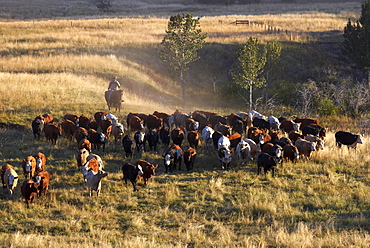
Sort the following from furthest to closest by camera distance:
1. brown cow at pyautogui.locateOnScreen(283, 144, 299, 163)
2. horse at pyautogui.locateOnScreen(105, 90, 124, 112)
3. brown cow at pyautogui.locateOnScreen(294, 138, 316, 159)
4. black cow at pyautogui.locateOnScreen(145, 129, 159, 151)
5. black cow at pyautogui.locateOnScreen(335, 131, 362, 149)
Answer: horse at pyautogui.locateOnScreen(105, 90, 124, 112) → black cow at pyautogui.locateOnScreen(335, 131, 362, 149) → black cow at pyautogui.locateOnScreen(145, 129, 159, 151) → brown cow at pyautogui.locateOnScreen(294, 138, 316, 159) → brown cow at pyautogui.locateOnScreen(283, 144, 299, 163)

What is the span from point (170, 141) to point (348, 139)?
9344 millimetres

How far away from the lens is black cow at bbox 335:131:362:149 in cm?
2068

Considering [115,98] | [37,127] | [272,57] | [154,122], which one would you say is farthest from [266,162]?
[272,57]

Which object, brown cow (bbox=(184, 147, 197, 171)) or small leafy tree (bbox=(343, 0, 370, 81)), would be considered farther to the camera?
small leafy tree (bbox=(343, 0, 370, 81))

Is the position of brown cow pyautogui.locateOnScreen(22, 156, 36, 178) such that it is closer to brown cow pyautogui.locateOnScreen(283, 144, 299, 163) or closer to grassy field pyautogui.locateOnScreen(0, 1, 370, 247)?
grassy field pyautogui.locateOnScreen(0, 1, 370, 247)

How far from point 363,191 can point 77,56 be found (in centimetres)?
3118

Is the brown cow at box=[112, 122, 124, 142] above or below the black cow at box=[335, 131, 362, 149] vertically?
above

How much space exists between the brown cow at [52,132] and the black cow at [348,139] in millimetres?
14513

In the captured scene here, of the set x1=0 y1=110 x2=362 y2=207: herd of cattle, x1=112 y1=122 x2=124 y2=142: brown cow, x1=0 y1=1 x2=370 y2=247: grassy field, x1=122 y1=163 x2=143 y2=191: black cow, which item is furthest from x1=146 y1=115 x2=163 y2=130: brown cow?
x1=122 y1=163 x2=143 y2=191: black cow

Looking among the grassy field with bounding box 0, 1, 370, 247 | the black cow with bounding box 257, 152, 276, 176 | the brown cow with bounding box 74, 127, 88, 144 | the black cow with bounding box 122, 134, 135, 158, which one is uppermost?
the brown cow with bounding box 74, 127, 88, 144

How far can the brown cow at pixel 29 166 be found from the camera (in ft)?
49.3

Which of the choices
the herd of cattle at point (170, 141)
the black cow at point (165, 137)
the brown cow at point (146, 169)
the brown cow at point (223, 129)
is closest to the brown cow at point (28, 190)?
the herd of cattle at point (170, 141)

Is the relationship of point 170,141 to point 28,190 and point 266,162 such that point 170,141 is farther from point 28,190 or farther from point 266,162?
point 28,190

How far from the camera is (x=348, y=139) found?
20828mm
